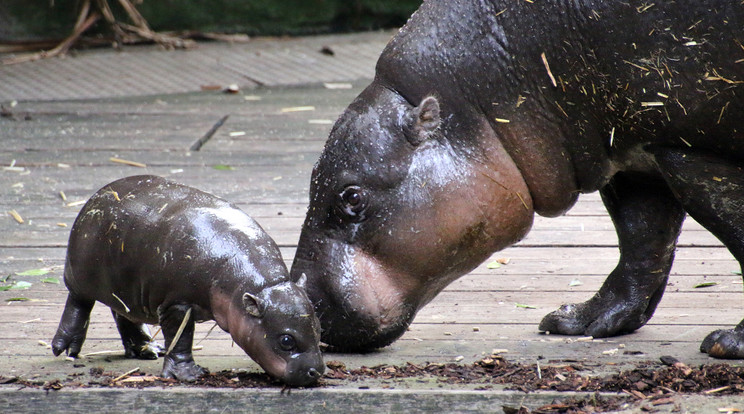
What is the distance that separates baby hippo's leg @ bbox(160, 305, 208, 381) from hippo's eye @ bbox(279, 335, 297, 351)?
0.29m

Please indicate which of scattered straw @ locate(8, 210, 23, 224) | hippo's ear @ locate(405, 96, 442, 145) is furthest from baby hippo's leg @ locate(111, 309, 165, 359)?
scattered straw @ locate(8, 210, 23, 224)

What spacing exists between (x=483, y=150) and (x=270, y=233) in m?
1.94

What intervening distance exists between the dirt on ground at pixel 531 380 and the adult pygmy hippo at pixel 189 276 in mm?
99

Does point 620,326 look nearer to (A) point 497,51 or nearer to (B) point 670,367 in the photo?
(B) point 670,367

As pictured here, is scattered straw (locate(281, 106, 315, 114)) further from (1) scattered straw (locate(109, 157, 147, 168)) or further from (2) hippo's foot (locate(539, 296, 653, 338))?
(2) hippo's foot (locate(539, 296, 653, 338))

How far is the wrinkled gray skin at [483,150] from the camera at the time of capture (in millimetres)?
3396

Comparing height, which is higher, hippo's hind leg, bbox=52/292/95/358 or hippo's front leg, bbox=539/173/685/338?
hippo's front leg, bbox=539/173/685/338

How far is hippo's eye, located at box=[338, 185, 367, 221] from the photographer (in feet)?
11.6

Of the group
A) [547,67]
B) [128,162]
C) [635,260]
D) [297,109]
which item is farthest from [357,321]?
[297,109]

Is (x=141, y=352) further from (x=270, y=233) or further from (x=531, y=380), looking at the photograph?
(x=270, y=233)

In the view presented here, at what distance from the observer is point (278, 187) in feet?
20.5

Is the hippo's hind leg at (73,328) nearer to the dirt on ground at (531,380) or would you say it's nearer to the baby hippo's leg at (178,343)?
the dirt on ground at (531,380)

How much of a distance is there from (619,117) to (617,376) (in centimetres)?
79

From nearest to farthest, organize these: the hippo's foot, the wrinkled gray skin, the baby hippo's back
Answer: the baby hippo's back
the wrinkled gray skin
the hippo's foot
